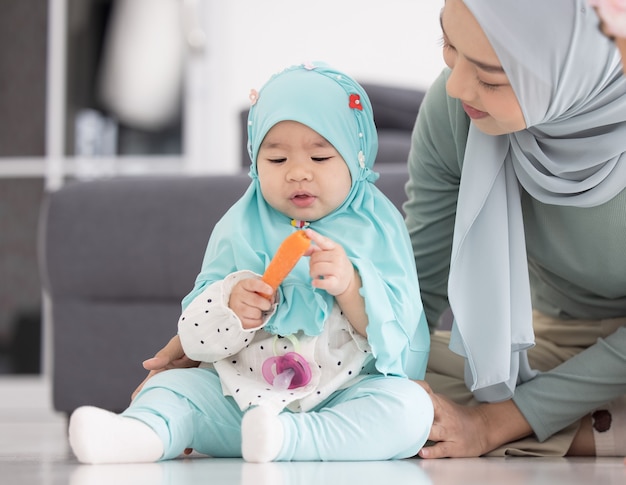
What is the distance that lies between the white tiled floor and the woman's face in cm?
43

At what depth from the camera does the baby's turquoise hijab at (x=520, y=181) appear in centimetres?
115

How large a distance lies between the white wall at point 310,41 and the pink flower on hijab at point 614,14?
304cm

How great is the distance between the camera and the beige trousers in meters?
1.44

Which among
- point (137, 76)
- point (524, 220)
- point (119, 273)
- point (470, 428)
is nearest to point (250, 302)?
point (470, 428)

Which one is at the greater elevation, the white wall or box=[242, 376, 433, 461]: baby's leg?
the white wall

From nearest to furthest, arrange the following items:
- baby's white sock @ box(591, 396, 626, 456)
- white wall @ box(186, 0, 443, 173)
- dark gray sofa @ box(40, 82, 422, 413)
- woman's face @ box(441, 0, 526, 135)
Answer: woman's face @ box(441, 0, 526, 135) → baby's white sock @ box(591, 396, 626, 456) → dark gray sofa @ box(40, 82, 422, 413) → white wall @ box(186, 0, 443, 173)

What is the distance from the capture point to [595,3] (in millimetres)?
952

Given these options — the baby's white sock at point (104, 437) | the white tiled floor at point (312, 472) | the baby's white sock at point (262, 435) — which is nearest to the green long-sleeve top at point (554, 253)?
the white tiled floor at point (312, 472)

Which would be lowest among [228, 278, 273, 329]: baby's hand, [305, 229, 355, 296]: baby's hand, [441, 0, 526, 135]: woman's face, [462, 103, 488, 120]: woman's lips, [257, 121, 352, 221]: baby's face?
[228, 278, 273, 329]: baby's hand

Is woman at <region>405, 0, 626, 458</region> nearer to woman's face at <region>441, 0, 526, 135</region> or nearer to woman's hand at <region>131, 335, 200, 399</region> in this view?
woman's face at <region>441, 0, 526, 135</region>

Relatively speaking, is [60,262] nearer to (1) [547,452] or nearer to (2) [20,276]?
(1) [547,452]

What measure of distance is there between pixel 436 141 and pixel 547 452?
1.58ft

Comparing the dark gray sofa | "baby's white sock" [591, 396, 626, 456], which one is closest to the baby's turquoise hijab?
"baby's white sock" [591, 396, 626, 456]

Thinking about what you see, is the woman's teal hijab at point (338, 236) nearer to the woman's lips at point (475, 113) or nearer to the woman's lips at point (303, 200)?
the woman's lips at point (303, 200)
